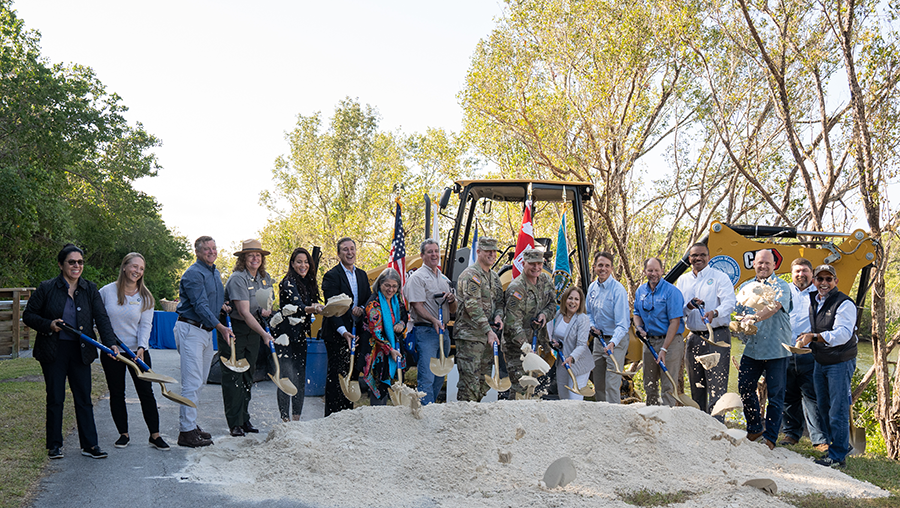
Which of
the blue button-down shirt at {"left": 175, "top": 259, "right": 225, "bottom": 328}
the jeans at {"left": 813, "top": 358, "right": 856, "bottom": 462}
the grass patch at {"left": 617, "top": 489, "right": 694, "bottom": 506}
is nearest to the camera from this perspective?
the grass patch at {"left": 617, "top": 489, "right": 694, "bottom": 506}

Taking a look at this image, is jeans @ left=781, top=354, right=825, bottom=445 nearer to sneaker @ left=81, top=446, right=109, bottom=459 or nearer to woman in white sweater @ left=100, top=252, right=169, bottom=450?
woman in white sweater @ left=100, top=252, right=169, bottom=450

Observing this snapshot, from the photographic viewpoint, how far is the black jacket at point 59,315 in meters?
4.79

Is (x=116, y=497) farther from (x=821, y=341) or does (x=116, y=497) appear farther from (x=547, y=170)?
(x=547, y=170)

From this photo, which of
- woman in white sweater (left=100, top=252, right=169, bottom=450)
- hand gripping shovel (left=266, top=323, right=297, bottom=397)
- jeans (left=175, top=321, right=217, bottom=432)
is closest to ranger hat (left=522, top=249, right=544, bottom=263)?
hand gripping shovel (left=266, top=323, right=297, bottom=397)

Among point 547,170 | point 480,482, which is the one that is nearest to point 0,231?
point 547,170

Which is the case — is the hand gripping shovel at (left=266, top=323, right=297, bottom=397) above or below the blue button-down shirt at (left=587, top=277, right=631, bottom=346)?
below

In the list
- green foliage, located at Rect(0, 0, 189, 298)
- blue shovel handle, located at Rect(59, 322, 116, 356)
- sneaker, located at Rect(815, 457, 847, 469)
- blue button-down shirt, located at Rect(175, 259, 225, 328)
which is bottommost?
sneaker, located at Rect(815, 457, 847, 469)

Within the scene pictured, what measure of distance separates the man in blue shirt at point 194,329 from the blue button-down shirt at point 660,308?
372cm

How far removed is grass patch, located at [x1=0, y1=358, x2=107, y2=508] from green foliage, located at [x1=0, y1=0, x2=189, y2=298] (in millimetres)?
10789

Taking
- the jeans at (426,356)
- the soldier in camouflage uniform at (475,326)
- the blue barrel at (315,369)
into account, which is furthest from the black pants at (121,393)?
the blue barrel at (315,369)

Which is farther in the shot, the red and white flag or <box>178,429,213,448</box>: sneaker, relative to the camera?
the red and white flag

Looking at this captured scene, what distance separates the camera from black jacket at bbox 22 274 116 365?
4.79 meters

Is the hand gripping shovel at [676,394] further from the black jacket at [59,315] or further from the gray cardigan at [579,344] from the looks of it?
the black jacket at [59,315]

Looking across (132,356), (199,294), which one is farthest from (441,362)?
(132,356)
